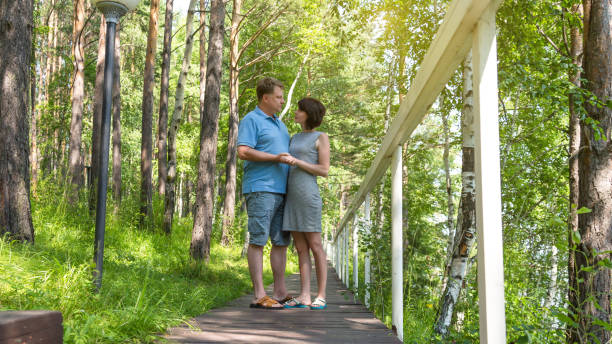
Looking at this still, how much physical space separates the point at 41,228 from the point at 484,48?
621 cm

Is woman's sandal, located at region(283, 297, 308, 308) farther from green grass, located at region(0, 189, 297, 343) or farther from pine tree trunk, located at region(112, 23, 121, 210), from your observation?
pine tree trunk, located at region(112, 23, 121, 210)

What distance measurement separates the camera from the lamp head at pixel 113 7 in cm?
351

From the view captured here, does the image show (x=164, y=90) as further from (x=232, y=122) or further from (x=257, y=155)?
(x=257, y=155)

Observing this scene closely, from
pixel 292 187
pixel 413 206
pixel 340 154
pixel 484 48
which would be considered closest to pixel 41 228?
pixel 292 187

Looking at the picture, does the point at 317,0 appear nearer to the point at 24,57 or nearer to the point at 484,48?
the point at 24,57

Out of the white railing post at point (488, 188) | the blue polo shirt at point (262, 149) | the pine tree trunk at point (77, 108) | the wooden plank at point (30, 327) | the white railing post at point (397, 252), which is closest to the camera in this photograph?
the wooden plank at point (30, 327)

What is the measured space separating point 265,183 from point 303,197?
0.31 metres

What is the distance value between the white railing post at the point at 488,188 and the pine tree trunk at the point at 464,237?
3.39 metres

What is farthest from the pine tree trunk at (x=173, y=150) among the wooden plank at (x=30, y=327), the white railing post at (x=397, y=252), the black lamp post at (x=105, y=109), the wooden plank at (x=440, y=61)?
the wooden plank at (x=30, y=327)

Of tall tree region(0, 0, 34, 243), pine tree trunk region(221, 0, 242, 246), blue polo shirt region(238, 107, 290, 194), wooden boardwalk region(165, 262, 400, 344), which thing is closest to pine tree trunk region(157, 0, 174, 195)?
pine tree trunk region(221, 0, 242, 246)

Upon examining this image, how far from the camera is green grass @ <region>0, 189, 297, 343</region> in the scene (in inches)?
93.2

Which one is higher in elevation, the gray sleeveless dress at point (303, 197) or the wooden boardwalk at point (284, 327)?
the gray sleeveless dress at point (303, 197)

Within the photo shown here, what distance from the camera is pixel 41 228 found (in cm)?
604

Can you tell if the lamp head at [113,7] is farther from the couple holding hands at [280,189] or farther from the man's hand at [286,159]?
the man's hand at [286,159]
